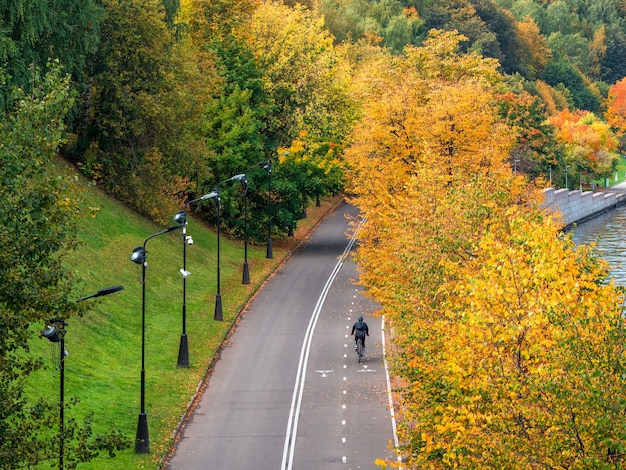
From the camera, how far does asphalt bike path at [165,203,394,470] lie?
120 ft

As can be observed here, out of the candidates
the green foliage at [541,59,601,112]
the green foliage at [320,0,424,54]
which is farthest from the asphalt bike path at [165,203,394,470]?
the green foliage at [541,59,601,112]

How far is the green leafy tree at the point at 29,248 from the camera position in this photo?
22.4m

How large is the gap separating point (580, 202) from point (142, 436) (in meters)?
94.7

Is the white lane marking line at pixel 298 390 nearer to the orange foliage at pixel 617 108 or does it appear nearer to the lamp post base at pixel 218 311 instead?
the lamp post base at pixel 218 311

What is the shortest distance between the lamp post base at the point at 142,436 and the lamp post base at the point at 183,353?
944 cm

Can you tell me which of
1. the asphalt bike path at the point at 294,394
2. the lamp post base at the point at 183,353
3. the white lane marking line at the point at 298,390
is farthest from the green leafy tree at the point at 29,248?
the lamp post base at the point at 183,353

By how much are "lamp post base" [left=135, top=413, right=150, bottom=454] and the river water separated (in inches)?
2102

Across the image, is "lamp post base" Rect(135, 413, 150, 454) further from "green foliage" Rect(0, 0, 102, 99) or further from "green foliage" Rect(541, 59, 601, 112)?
"green foliage" Rect(541, 59, 601, 112)

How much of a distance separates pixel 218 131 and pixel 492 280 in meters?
52.3

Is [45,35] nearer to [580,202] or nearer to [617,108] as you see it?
[580,202]

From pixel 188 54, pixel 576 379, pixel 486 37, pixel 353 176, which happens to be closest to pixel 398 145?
pixel 353 176

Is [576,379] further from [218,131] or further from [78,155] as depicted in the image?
[218,131]

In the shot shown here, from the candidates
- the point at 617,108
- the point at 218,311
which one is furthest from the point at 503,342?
the point at 617,108

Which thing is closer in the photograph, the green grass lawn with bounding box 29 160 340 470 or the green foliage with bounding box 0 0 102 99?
the green grass lawn with bounding box 29 160 340 470
